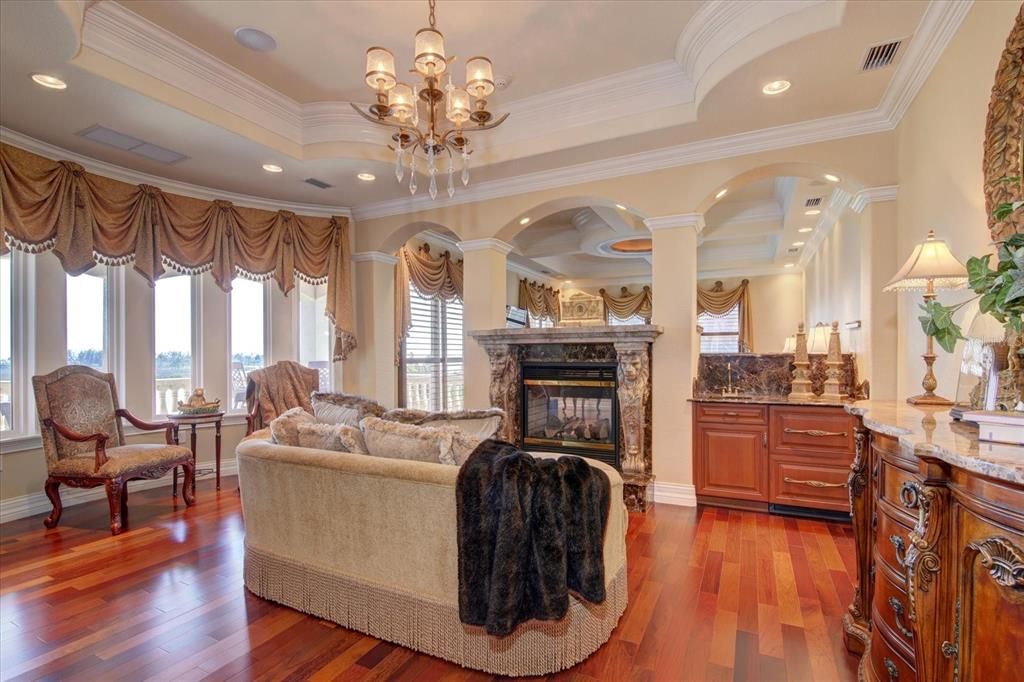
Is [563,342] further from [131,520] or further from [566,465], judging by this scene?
[131,520]

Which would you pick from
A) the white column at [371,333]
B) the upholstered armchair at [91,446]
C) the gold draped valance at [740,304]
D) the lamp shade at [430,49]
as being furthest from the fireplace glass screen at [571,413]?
the gold draped valance at [740,304]

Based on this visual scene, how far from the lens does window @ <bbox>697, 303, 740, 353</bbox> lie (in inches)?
373

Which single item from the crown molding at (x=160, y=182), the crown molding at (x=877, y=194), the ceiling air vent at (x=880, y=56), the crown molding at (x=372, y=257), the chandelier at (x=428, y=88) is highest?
the ceiling air vent at (x=880, y=56)

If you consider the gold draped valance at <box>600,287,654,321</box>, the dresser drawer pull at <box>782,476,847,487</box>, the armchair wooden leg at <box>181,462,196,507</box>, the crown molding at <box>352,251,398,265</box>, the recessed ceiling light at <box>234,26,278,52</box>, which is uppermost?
the recessed ceiling light at <box>234,26,278,52</box>

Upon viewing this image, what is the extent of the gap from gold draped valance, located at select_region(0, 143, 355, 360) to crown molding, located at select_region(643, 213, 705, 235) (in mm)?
3415

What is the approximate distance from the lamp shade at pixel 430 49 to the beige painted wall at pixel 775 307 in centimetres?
851

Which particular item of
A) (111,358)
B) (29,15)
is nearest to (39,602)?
(111,358)

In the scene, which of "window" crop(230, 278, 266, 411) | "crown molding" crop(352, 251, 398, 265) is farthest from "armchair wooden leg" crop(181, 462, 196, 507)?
"crown molding" crop(352, 251, 398, 265)

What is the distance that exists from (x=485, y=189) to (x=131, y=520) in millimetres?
4082

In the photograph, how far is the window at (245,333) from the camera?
525 cm

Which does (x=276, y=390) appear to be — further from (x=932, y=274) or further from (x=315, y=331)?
(x=932, y=274)

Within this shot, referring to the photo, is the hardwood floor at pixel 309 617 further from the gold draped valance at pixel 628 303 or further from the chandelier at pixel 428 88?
the gold draped valance at pixel 628 303

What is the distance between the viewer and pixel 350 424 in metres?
2.68

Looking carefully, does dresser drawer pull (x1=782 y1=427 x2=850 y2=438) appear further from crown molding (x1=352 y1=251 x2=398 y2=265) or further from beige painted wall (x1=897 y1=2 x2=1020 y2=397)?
crown molding (x1=352 y1=251 x2=398 y2=265)
